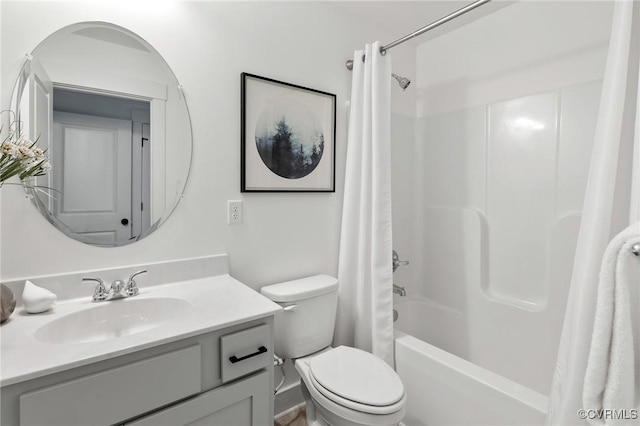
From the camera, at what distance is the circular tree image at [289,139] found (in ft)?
5.39

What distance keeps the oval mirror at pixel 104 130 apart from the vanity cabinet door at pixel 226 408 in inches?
27.2

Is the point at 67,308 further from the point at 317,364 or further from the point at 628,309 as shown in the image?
the point at 628,309

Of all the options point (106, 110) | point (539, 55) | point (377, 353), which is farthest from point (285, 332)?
point (539, 55)

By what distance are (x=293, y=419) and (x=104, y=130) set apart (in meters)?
1.68

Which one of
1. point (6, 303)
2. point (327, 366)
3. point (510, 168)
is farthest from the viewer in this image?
point (510, 168)

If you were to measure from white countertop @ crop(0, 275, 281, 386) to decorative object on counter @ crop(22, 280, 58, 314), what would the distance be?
2 centimetres

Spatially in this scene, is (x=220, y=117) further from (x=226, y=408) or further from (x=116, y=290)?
(x=226, y=408)

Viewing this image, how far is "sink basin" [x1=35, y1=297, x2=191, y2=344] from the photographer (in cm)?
105

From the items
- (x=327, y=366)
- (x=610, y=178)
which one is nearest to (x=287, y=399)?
(x=327, y=366)

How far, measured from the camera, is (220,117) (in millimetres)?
1500

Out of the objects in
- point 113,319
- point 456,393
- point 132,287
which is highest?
point 132,287

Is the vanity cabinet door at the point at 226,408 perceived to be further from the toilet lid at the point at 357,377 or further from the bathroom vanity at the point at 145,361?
the toilet lid at the point at 357,377

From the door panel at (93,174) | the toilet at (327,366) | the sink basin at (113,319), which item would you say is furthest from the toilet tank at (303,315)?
the door panel at (93,174)

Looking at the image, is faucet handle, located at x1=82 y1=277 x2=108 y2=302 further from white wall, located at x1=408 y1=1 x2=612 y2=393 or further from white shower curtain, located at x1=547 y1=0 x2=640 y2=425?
white wall, located at x1=408 y1=1 x2=612 y2=393
